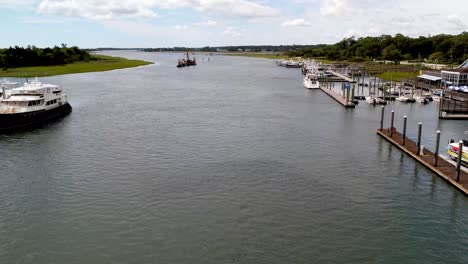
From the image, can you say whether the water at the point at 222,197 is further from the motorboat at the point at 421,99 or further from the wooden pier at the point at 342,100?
the motorboat at the point at 421,99

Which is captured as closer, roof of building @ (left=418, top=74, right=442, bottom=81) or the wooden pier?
the wooden pier

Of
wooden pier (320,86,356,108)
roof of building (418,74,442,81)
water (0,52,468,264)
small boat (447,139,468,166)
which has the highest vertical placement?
roof of building (418,74,442,81)

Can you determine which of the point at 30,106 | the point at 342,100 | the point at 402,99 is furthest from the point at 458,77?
the point at 30,106

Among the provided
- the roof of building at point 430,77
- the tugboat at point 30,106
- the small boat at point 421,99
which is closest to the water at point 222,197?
the tugboat at point 30,106

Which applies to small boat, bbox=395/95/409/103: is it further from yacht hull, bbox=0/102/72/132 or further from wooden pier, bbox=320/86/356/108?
yacht hull, bbox=0/102/72/132

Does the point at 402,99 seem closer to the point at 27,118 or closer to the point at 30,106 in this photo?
the point at 30,106

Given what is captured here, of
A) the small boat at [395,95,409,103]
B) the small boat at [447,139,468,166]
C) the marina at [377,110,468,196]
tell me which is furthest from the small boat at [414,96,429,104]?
the small boat at [447,139,468,166]
